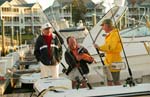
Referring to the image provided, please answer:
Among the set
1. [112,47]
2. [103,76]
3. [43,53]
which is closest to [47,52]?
[43,53]

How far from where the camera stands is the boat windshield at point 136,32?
33.1 feet

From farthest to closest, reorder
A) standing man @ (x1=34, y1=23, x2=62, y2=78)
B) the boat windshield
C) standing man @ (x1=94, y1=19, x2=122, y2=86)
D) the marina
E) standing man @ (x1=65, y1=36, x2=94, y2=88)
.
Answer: the boat windshield
standing man @ (x1=34, y1=23, x2=62, y2=78)
standing man @ (x1=65, y1=36, x2=94, y2=88)
standing man @ (x1=94, y1=19, x2=122, y2=86)
the marina

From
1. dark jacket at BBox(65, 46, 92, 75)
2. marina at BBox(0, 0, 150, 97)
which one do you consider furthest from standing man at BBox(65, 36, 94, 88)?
marina at BBox(0, 0, 150, 97)

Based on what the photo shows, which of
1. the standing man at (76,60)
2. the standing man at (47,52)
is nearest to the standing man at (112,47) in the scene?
the standing man at (76,60)

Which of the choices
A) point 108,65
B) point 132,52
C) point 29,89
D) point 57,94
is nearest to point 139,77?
point 108,65

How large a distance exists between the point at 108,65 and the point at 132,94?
1334 millimetres

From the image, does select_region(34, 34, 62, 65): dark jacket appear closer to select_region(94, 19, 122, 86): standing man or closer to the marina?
the marina

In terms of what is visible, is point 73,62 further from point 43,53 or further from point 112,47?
point 43,53

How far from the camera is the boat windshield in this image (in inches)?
398

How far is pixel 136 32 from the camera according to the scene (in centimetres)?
1051

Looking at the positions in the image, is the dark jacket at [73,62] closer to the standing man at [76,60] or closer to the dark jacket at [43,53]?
the standing man at [76,60]

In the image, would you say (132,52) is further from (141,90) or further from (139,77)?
(141,90)

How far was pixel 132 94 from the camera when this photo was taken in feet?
17.6

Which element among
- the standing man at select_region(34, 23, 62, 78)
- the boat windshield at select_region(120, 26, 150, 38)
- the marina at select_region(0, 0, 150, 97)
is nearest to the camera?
the marina at select_region(0, 0, 150, 97)
